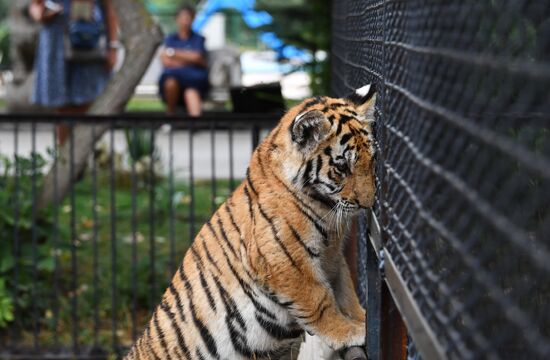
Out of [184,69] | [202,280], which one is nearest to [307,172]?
[202,280]

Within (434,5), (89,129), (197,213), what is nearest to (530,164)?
(434,5)

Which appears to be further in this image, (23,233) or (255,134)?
(23,233)

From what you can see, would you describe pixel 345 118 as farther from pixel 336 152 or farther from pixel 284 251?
pixel 284 251

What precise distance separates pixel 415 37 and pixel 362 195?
3.61 feet

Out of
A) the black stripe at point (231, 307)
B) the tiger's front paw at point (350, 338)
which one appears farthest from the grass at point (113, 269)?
the tiger's front paw at point (350, 338)

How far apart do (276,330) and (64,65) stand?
27.1 feet

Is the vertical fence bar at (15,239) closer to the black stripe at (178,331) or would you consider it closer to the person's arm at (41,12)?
the black stripe at (178,331)

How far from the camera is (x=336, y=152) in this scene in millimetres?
3404

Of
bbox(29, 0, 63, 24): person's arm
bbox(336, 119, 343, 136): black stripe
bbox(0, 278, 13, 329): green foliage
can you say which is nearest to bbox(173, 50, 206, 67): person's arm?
bbox(29, 0, 63, 24): person's arm

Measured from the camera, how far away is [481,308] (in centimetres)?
188

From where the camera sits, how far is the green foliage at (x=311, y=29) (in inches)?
289

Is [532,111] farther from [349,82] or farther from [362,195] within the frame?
[349,82]

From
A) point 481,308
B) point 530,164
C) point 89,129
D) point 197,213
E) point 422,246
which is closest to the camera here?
point 530,164

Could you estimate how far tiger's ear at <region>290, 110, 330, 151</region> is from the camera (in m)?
3.39
